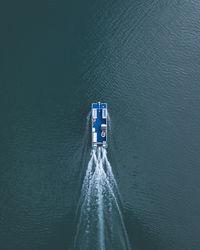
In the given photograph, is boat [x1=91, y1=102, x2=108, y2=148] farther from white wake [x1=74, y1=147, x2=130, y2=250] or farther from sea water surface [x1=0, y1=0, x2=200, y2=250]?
sea water surface [x1=0, y1=0, x2=200, y2=250]

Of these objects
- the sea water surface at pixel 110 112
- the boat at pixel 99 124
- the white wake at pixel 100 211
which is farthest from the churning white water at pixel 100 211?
the boat at pixel 99 124

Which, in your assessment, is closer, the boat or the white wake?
the white wake

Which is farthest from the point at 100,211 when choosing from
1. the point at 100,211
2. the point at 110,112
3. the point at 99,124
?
the point at 110,112

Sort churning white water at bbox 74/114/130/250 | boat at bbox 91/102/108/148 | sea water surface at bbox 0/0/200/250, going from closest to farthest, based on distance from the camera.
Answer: churning white water at bbox 74/114/130/250, sea water surface at bbox 0/0/200/250, boat at bbox 91/102/108/148

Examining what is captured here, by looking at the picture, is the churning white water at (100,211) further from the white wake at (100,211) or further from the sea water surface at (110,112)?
the sea water surface at (110,112)

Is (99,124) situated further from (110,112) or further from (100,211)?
(100,211)

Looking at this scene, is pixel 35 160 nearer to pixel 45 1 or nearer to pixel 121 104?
pixel 121 104

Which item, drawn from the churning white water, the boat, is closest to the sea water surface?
the churning white water
